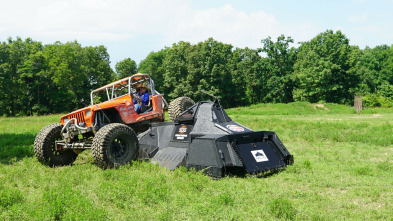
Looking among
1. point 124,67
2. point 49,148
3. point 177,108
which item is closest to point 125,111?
point 177,108

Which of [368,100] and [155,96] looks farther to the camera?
[368,100]

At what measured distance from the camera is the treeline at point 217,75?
49.8 metres

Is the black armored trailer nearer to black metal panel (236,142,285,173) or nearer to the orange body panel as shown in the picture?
black metal panel (236,142,285,173)

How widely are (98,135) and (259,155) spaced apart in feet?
12.8

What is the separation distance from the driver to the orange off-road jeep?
30 centimetres

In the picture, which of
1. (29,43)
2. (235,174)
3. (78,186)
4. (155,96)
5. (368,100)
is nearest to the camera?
(78,186)

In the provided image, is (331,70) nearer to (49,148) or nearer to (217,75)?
(217,75)

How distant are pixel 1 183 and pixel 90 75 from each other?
56941 millimetres

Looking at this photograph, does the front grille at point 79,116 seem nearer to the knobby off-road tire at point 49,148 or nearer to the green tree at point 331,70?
the knobby off-road tire at point 49,148

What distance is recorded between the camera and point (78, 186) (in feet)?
22.0

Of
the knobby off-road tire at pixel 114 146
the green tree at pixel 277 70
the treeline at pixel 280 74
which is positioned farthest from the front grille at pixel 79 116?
the green tree at pixel 277 70

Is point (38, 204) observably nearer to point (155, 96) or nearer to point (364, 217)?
point (364, 217)

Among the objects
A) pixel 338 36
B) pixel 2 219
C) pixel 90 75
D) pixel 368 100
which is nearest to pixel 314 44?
pixel 338 36

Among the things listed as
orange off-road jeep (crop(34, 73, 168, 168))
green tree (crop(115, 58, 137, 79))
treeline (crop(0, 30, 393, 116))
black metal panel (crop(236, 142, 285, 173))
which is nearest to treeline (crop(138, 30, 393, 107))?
treeline (crop(0, 30, 393, 116))
